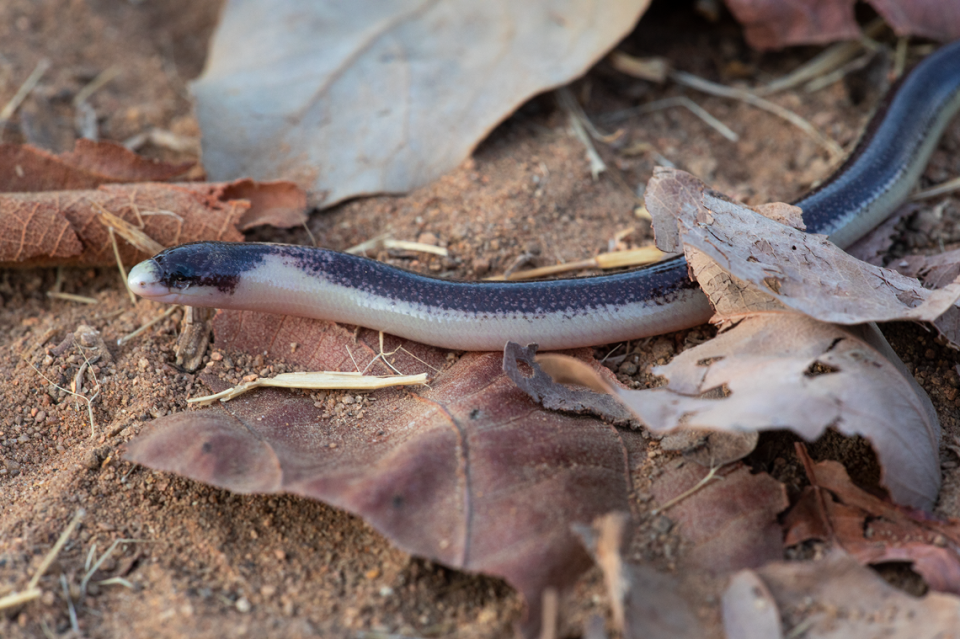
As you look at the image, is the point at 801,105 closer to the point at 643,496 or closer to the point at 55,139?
the point at 643,496

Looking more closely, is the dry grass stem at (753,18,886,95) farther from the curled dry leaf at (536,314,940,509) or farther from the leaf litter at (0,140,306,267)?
the leaf litter at (0,140,306,267)

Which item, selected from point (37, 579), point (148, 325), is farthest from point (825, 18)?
point (37, 579)

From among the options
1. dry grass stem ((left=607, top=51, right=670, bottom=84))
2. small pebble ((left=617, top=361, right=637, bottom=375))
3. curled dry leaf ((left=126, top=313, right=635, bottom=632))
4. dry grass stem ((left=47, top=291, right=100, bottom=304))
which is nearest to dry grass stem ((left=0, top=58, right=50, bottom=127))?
dry grass stem ((left=47, top=291, right=100, bottom=304))

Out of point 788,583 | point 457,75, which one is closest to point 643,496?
point 788,583

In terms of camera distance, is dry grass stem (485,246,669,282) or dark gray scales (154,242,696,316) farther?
dry grass stem (485,246,669,282)

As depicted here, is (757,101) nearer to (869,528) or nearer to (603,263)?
(603,263)

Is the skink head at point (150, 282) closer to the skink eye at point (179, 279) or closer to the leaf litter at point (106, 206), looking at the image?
the skink eye at point (179, 279)

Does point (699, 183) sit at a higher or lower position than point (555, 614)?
higher
